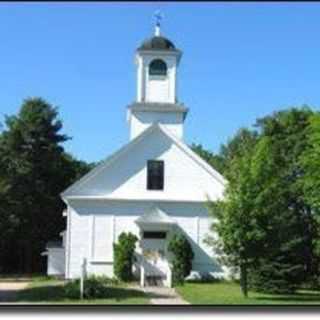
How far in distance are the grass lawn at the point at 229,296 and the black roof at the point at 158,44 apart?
27.9 ft

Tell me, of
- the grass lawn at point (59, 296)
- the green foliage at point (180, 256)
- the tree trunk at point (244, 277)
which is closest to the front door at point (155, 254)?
the green foliage at point (180, 256)

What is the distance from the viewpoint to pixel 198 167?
31.0 meters

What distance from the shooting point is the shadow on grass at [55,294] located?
2172cm

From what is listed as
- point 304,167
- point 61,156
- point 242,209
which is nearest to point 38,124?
point 61,156

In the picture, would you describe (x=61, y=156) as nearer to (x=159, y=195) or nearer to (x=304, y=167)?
(x=159, y=195)

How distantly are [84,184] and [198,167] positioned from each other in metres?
3.51

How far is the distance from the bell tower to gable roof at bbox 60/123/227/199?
2374mm

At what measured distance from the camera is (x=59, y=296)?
22.4 metres

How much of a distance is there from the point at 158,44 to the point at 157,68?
795 mm

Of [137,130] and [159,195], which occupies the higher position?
[137,130]

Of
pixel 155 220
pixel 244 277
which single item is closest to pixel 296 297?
pixel 244 277

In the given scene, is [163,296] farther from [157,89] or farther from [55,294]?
[157,89]

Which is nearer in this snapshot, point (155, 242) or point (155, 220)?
point (155, 220)

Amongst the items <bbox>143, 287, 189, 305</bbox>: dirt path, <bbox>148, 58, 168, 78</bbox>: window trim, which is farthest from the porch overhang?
<bbox>148, 58, 168, 78</bbox>: window trim
